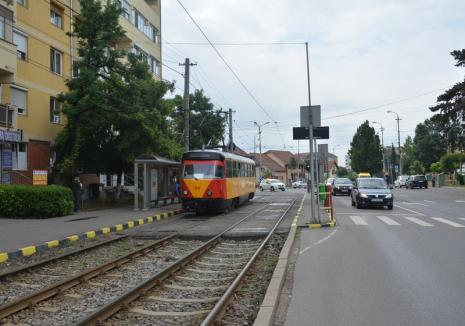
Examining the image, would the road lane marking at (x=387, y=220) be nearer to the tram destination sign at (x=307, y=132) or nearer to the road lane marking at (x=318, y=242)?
the road lane marking at (x=318, y=242)

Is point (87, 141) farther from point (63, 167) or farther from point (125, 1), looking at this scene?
point (125, 1)

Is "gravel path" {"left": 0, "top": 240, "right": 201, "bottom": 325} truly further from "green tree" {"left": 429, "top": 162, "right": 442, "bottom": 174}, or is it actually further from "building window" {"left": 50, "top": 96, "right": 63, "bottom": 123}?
"green tree" {"left": 429, "top": 162, "right": 442, "bottom": 174}

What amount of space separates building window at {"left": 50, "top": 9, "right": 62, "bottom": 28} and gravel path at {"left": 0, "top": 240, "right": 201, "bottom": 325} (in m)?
21.8

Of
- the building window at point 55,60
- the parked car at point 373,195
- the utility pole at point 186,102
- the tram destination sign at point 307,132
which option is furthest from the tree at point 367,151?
the tram destination sign at point 307,132

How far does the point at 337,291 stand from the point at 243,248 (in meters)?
5.82

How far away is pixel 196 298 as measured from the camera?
25.7ft

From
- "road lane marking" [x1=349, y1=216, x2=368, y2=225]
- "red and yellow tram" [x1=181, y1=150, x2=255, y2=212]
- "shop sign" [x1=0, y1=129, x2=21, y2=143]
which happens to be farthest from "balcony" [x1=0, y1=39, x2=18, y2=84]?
"road lane marking" [x1=349, y1=216, x2=368, y2=225]

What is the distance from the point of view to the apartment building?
78.7 feet

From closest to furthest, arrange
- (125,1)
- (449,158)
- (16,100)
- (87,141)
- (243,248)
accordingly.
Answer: (243,248), (16,100), (87,141), (125,1), (449,158)

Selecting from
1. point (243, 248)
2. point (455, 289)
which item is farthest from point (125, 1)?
point (455, 289)

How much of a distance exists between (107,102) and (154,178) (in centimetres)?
445

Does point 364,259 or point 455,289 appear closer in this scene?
point 455,289

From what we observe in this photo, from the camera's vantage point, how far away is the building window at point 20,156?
1023 inches

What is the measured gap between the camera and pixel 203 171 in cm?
2284
